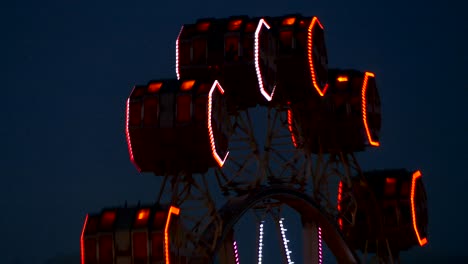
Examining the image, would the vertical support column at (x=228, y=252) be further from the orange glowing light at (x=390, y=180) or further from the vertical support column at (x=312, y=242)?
the orange glowing light at (x=390, y=180)

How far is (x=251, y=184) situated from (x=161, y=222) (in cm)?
1190

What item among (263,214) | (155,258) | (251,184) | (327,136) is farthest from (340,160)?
(155,258)

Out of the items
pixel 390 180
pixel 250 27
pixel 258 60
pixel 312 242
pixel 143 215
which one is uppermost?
pixel 250 27

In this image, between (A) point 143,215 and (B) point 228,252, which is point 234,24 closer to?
(B) point 228,252

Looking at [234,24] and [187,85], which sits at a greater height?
[234,24]

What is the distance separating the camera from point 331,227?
196ft

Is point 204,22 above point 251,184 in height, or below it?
above

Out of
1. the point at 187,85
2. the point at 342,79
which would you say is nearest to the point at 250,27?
the point at 187,85

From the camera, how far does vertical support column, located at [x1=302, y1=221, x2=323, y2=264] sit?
195 ft

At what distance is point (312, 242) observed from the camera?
195 feet

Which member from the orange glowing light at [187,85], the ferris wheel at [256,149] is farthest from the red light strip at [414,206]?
the orange glowing light at [187,85]

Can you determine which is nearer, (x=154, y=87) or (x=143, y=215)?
(x=143, y=215)

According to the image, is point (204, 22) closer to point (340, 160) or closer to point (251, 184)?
point (251, 184)

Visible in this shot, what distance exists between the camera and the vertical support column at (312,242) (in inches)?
2344
